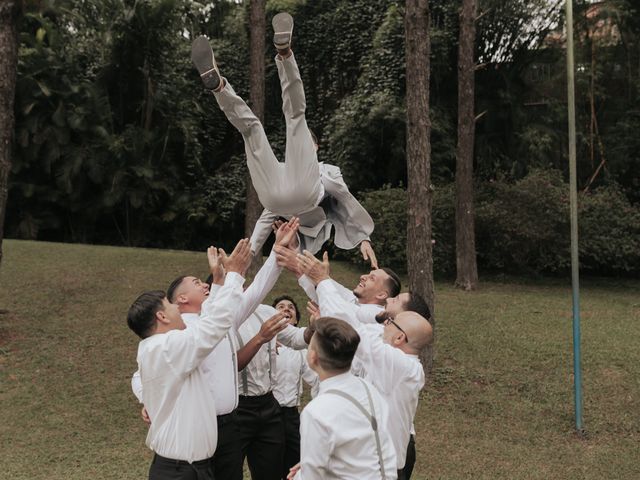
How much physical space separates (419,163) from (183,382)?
4757 mm

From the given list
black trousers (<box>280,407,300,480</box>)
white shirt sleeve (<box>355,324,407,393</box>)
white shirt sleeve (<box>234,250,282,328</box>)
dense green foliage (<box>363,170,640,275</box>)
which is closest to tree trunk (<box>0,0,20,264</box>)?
black trousers (<box>280,407,300,480</box>)

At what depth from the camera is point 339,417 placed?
7.39 feet

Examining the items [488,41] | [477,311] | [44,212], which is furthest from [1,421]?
[488,41]

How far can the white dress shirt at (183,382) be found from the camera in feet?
8.71

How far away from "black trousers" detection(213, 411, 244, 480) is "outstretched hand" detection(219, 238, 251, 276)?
0.81m

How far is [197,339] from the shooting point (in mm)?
2650

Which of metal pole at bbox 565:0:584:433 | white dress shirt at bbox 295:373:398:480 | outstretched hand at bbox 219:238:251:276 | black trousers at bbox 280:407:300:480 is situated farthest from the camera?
metal pole at bbox 565:0:584:433

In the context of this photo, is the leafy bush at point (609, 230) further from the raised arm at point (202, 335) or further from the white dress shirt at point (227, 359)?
the raised arm at point (202, 335)

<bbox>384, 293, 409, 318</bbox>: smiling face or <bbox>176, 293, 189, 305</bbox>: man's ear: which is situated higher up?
<bbox>176, 293, 189, 305</bbox>: man's ear

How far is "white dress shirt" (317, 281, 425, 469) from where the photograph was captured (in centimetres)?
271

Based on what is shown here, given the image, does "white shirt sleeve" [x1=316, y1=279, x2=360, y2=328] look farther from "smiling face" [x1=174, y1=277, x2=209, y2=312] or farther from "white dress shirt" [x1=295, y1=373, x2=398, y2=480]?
"smiling face" [x1=174, y1=277, x2=209, y2=312]

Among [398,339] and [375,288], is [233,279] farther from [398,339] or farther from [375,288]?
[375,288]

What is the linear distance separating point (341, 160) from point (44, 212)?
8123 mm

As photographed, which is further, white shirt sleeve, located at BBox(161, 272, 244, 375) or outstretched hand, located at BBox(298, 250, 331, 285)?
outstretched hand, located at BBox(298, 250, 331, 285)
